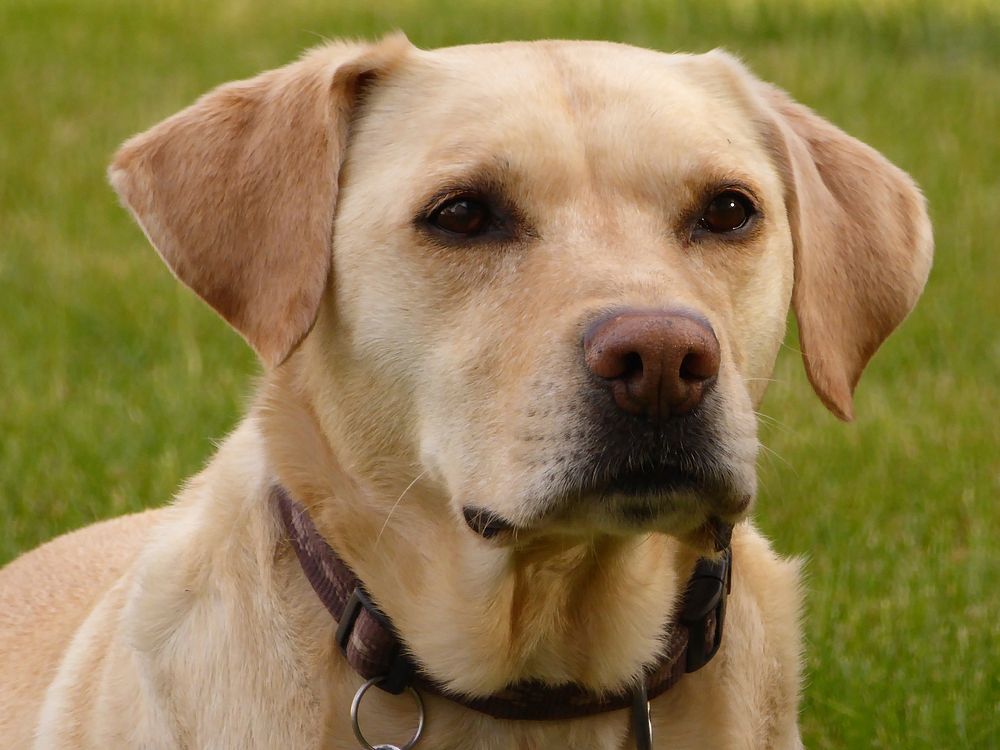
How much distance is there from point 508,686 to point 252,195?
116cm

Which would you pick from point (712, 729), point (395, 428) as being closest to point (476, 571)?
point (395, 428)

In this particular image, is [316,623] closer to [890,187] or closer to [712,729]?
[712,729]

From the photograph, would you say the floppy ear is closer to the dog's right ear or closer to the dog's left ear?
the dog's left ear

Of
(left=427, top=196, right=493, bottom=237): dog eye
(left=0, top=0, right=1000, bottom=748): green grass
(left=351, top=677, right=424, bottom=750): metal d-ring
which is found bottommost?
(left=0, top=0, right=1000, bottom=748): green grass

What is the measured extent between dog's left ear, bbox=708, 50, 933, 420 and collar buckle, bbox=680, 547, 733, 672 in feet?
1.56

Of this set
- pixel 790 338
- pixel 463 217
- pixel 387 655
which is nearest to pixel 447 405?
pixel 463 217

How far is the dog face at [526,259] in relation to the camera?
2.94 m

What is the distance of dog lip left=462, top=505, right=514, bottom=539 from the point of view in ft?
10.0

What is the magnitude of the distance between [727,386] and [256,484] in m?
1.10

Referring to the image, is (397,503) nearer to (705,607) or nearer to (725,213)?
(705,607)

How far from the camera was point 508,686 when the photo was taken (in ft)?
10.7

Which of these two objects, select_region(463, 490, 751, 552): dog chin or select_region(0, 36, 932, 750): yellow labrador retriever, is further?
select_region(0, 36, 932, 750): yellow labrador retriever

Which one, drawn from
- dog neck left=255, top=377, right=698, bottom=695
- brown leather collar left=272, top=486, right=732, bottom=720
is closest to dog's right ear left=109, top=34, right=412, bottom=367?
dog neck left=255, top=377, right=698, bottom=695

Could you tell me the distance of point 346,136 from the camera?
353cm
